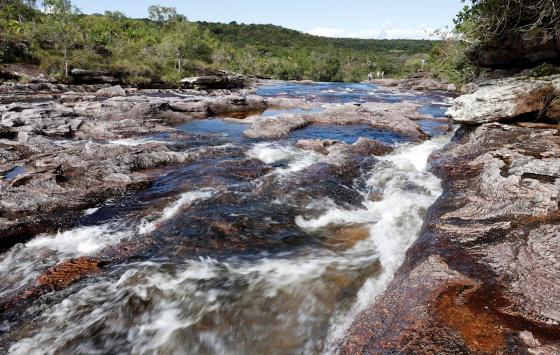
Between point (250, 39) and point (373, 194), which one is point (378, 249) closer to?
point (373, 194)

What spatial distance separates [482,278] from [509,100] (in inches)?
449

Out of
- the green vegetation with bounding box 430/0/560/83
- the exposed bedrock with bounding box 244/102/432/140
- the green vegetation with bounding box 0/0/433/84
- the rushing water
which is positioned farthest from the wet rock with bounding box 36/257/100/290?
the green vegetation with bounding box 0/0/433/84

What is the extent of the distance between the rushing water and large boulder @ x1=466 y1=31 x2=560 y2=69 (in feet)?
29.1

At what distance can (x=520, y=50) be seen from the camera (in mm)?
16000

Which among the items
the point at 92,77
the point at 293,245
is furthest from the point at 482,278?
the point at 92,77

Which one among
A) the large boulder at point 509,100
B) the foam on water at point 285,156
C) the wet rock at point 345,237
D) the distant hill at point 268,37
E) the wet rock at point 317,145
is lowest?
the wet rock at point 345,237

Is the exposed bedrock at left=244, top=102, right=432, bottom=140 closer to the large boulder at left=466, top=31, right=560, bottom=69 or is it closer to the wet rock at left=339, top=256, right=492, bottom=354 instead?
the large boulder at left=466, top=31, right=560, bottom=69

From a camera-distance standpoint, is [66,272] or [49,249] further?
[49,249]

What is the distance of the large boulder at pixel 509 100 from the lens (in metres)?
13.3

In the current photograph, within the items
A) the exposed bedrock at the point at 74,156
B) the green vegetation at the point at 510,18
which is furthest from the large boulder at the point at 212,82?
the green vegetation at the point at 510,18

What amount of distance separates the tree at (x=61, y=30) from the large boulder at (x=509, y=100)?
1903 inches

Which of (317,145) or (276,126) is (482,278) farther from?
(276,126)

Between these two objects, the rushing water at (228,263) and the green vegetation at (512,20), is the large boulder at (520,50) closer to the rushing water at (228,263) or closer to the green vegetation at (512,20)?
the green vegetation at (512,20)

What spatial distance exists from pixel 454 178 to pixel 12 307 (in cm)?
1000
